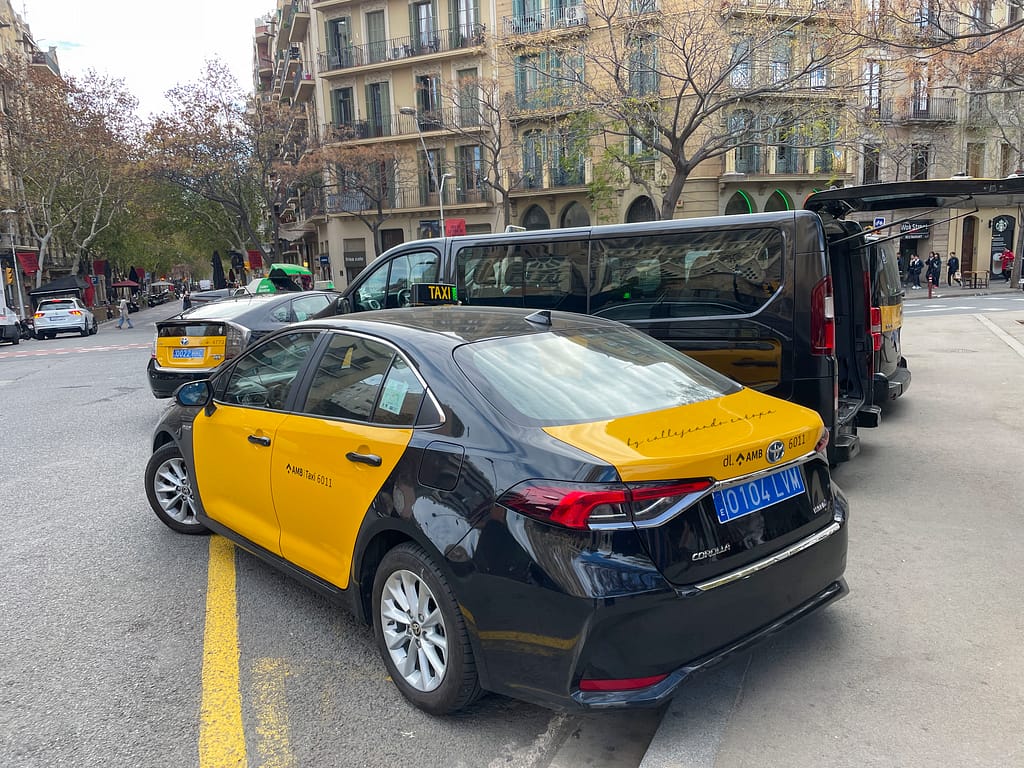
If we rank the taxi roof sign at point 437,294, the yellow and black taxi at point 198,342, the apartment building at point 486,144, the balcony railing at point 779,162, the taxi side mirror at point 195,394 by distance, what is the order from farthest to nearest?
the balcony railing at point 779,162, the apartment building at point 486,144, the yellow and black taxi at point 198,342, the taxi roof sign at point 437,294, the taxi side mirror at point 195,394

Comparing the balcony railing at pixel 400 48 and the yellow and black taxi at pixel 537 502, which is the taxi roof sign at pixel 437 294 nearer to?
the yellow and black taxi at pixel 537 502

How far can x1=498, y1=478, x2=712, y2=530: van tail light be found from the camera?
2.50 meters

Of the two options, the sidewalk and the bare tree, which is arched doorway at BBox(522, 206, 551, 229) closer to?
the bare tree

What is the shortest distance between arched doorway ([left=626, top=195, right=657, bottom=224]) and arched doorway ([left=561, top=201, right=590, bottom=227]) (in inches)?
75.9

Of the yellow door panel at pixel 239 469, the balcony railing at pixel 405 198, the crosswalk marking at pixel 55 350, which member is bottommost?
the crosswalk marking at pixel 55 350

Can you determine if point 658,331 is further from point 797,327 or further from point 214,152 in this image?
point 214,152

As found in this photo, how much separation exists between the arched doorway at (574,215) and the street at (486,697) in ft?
101

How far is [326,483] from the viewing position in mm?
3359

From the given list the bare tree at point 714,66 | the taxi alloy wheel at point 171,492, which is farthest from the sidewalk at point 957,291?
the taxi alloy wheel at point 171,492

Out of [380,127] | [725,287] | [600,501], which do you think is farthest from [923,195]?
[380,127]

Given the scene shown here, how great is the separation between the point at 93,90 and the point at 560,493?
134 ft

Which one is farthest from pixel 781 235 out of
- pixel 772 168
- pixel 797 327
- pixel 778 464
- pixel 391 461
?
pixel 772 168

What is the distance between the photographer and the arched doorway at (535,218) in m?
36.8

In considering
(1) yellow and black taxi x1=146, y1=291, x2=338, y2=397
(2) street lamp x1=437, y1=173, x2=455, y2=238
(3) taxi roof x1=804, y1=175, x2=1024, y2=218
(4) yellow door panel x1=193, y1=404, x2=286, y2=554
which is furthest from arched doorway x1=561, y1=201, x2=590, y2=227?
(4) yellow door panel x1=193, y1=404, x2=286, y2=554
